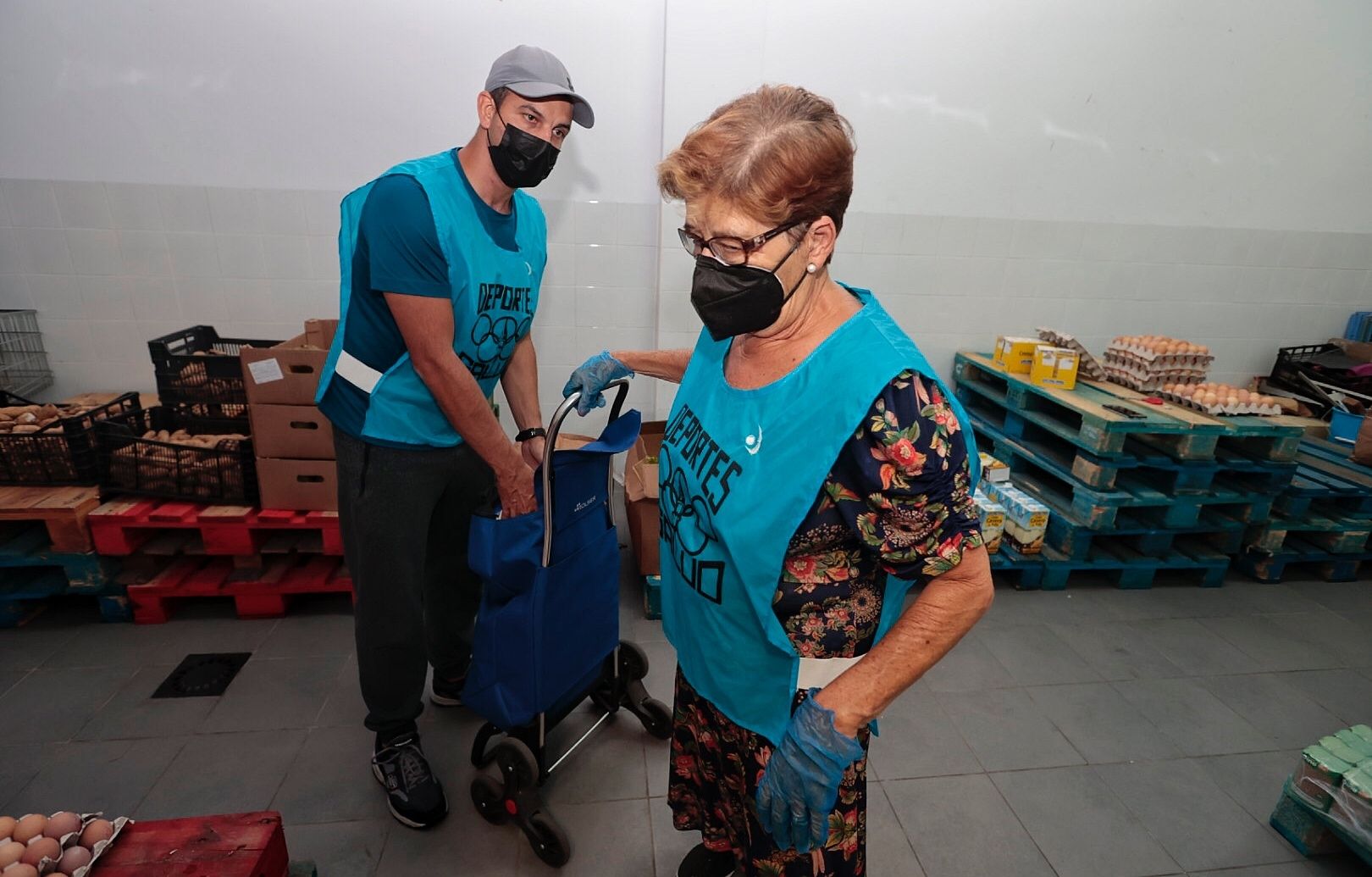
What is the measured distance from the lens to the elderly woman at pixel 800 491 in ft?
3.41

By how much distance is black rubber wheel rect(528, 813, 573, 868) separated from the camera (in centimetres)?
194

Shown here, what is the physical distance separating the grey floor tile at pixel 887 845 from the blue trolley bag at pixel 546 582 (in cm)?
71

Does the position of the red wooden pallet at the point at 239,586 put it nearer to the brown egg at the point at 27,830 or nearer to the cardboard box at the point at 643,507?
the cardboard box at the point at 643,507

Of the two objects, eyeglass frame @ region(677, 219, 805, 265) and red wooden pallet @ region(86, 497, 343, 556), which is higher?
eyeglass frame @ region(677, 219, 805, 265)

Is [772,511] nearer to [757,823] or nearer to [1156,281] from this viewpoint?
[757,823]

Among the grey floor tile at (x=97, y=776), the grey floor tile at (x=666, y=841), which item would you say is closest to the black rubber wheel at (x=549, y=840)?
the grey floor tile at (x=666, y=841)

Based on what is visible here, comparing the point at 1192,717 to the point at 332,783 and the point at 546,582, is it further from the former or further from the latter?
the point at 332,783

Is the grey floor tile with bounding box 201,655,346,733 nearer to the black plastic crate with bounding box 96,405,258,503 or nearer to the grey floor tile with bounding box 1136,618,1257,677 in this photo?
the black plastic crate with bounding box 96,405,258,503

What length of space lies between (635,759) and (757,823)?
108 centimetres

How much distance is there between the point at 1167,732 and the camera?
8.54 ft

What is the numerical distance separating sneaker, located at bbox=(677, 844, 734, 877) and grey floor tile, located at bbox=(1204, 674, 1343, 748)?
2.25m

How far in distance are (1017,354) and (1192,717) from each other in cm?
201

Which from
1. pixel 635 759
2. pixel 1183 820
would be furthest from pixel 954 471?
pixel 1183 820

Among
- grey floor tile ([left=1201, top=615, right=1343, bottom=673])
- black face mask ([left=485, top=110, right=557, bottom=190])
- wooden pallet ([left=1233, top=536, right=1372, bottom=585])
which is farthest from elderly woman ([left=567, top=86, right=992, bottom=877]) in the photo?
wooden pallet ([left=1233, top=536, right=1372, bottom=585])
